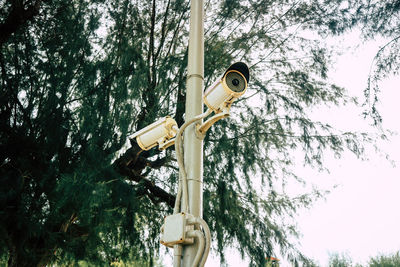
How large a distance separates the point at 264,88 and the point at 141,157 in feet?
4.43

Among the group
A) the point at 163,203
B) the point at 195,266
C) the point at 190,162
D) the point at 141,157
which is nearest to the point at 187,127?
the point at 190,162

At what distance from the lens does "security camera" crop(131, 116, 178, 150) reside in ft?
3.74

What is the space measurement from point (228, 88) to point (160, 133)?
1.01 feet

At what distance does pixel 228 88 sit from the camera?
0.99m

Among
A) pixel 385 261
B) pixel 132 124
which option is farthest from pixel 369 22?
pixel 385 261

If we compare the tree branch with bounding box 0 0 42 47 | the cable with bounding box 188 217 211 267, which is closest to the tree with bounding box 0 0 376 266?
the tree branch with bounding box 0 0 42 47

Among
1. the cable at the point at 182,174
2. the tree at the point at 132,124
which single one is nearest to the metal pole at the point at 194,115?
the cable at the point at 182,174

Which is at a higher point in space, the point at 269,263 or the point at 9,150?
the point at 9,150

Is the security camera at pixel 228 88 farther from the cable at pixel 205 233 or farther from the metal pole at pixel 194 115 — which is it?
the cable at pixel 205 233

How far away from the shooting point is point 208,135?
2.94 m

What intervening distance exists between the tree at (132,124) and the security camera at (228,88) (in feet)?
4.15

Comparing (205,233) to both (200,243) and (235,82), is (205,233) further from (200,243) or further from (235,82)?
(235,82)

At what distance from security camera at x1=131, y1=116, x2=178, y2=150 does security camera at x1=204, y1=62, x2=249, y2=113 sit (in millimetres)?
165

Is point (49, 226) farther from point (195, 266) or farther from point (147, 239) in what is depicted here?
point (195, 266)
